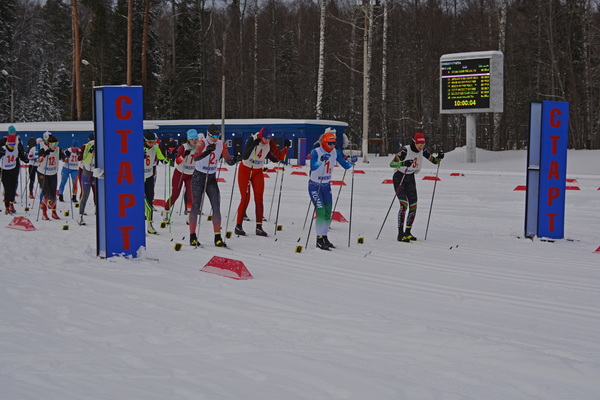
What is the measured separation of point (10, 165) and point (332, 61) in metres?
41.1

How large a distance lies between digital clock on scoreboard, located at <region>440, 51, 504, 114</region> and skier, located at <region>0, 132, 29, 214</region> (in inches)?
806

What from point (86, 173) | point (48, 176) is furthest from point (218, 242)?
point (48, 176)

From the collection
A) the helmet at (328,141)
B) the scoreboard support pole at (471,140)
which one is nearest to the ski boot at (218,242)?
the helmet at (328,141)

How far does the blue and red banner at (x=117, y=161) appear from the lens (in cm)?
866

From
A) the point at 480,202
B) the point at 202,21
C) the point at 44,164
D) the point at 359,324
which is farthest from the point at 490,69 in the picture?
the point at 202,21

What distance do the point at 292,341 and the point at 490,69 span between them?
25955 millimetres

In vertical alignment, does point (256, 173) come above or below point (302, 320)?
above

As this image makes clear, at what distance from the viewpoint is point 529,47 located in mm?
42375

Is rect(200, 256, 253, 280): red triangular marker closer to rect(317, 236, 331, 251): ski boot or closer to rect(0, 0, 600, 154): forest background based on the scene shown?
rect(317, 236, 331, 251): ski boot

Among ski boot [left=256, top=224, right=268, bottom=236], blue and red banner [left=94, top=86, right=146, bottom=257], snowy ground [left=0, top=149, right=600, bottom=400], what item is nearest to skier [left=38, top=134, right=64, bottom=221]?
snowy ground [left=0, top=149, right=600, bottom=400]

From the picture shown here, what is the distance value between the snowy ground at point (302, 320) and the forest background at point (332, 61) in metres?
28.4

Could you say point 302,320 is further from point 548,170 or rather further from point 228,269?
point 548,170

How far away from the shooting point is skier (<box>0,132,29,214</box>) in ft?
45.9

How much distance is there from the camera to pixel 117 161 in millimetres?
8742
